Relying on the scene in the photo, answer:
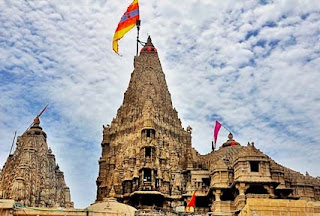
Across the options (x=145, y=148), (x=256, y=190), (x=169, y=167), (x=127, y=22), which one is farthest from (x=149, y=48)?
(x=256, y=190)

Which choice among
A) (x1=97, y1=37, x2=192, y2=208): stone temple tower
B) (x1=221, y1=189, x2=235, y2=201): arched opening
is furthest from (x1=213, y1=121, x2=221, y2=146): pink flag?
(x1=221, y1=189, x2=235, y2=201): arched opening

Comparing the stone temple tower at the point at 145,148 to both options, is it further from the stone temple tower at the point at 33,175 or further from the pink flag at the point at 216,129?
the stone temple tower at the point at 33,175

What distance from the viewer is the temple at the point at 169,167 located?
35250 mm

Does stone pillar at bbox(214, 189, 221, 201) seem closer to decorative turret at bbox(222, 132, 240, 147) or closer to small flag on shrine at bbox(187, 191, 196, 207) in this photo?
small flag on shrine at bbox(187, 191, 196, 207)

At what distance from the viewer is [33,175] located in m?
36.7

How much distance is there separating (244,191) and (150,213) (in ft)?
30.8

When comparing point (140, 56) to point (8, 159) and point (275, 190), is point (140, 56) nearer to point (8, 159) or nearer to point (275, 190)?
point (8, 159)

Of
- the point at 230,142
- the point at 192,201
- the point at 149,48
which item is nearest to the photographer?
the point at 192,201

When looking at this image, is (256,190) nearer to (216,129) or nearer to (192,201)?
(192,201)

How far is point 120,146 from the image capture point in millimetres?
43625

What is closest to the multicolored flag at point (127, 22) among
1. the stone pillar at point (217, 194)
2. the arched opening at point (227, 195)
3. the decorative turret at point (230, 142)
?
the stone pillar at point (217, 194)

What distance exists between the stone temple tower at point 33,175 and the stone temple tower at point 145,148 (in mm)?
5041

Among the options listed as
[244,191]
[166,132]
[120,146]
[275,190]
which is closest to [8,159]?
[120,146]

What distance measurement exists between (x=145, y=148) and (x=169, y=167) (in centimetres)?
357
